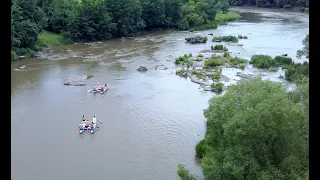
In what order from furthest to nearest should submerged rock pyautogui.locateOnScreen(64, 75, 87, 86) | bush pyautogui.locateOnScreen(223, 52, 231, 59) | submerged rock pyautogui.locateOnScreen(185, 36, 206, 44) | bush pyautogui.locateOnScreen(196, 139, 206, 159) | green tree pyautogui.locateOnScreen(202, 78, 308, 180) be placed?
submerged rock pyautogui.locateOnScreen(185, 36, 206, 44)
bush pyautogui.locateOnScreen(223, 52, 231, 59)
submerged rock pyautogui.locateOnScreen(64, 75, 87, 86)
bush pyautogui.locateOnScreen(196, 139, 206, 159)
green tree pyautogui.locateOnScreen(202, 78, 308, 180)

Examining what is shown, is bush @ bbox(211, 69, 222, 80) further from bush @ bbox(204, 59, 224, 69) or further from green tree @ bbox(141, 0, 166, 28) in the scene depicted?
green tree @ bbox(141, 0, 166, 28)

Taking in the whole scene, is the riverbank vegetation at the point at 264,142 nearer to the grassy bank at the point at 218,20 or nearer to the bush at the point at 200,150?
the bush at the point at 200,150

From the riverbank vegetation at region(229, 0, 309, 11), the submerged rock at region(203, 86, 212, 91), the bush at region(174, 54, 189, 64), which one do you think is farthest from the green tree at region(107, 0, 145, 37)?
the riverbank vegetation at region(229, 0, 309, 11)

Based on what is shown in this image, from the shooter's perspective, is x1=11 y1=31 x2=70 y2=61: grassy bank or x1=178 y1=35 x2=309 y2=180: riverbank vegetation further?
x1=11 y1=31 x2=70 y2=61: grassy bank

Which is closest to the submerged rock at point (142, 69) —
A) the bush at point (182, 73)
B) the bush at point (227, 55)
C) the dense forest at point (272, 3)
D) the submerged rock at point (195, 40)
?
the bush at point (182, 73)

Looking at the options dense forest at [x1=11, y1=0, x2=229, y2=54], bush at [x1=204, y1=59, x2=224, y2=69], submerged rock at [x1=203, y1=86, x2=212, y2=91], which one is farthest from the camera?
dense forest at [x1=11, y1=0, x2=229, y2=54]

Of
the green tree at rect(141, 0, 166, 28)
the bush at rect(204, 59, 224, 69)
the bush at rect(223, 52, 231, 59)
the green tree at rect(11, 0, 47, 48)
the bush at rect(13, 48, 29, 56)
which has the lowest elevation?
the bush at rect(204, 59, 224, 69)

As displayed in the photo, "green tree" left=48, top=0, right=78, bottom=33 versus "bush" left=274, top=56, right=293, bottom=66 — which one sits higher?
"green tree" left=48, top=0, right=78, bottom=33
